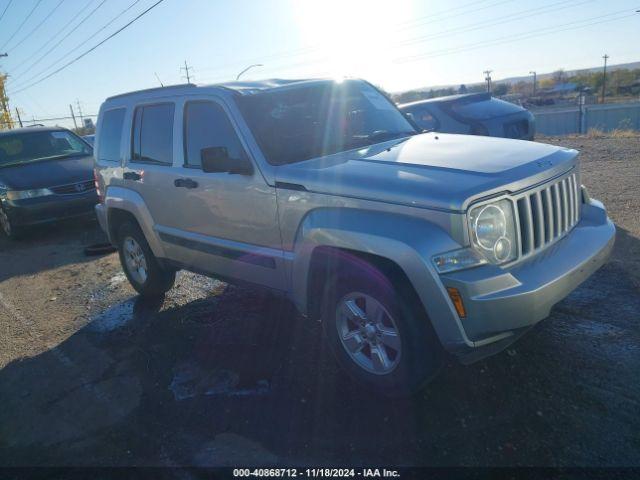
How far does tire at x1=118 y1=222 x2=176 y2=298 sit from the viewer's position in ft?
18.3

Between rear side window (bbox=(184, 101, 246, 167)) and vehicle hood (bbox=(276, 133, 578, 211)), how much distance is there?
0.64 metres

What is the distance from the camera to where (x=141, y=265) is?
5.80m

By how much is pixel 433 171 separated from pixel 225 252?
6.42ft

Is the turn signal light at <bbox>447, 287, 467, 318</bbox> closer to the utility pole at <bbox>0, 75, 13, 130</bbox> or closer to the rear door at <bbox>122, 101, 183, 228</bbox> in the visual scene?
the rear door at <bbox>122, 101, 183, 228</bbox>

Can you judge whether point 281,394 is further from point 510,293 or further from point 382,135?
point 382,135

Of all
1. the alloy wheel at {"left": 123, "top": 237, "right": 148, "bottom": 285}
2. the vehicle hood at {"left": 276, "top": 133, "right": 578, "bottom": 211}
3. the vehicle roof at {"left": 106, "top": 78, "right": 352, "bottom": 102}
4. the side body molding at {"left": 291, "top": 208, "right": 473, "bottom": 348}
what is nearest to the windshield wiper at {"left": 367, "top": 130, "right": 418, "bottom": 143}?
the vehicle hood at {"left": 276, "top": 133, "right": 578, "bottom": 211}

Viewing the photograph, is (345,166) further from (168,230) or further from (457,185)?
(168,230)

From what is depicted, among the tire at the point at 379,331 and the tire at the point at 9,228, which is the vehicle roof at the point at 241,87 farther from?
the tire at the point at 9,228

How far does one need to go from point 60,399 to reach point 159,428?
1070 millimetres

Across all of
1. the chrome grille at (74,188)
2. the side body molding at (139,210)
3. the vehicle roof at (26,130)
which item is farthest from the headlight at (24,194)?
the side body molding at (139,210)

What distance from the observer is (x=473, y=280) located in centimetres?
278

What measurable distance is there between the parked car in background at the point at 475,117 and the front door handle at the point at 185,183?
4.12m

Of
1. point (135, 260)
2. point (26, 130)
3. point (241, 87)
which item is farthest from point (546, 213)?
point (26, 130)

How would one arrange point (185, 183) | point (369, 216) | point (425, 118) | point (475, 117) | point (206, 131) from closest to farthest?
point (369, 216) → point (206, 131) → point (185, 183) → point (475, 117) → point (425, 118)
